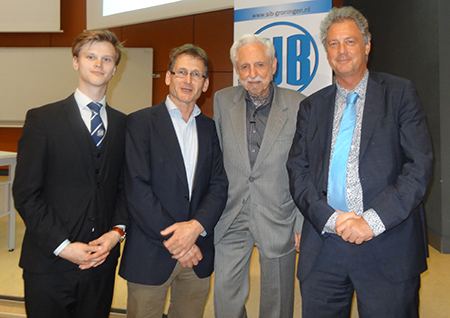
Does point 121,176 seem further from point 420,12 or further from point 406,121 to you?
point 420,12

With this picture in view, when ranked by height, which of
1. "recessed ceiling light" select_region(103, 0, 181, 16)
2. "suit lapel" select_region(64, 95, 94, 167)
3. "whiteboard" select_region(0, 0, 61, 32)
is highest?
"whiteboard" select_region(0, 0, 61, 32)

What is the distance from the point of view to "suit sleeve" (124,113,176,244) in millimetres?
1568

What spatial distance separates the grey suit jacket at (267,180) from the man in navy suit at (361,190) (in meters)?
0.19

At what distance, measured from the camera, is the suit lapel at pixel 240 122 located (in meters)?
1.81

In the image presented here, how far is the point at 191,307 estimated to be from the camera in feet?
5.68

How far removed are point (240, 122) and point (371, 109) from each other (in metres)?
0.70

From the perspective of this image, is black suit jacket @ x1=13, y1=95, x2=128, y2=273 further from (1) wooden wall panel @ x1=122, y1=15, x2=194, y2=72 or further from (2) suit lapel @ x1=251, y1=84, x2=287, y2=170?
(1) wooden wall panel @ x1=122, y1=15, x2=194, y2=72

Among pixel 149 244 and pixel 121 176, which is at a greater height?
pixel 121 176

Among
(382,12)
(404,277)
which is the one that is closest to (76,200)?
(404,277)

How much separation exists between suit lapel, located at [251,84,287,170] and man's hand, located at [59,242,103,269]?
0.91 meters

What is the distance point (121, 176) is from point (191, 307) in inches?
31.0

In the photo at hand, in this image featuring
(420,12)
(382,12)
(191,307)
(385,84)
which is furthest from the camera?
(382,12)

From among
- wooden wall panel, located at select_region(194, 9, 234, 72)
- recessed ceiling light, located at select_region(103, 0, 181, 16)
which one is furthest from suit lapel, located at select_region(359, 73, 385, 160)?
wooden wall panel, located at select_region(194, 9, 234, 72)

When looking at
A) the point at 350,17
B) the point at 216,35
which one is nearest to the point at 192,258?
the point at 350,17
